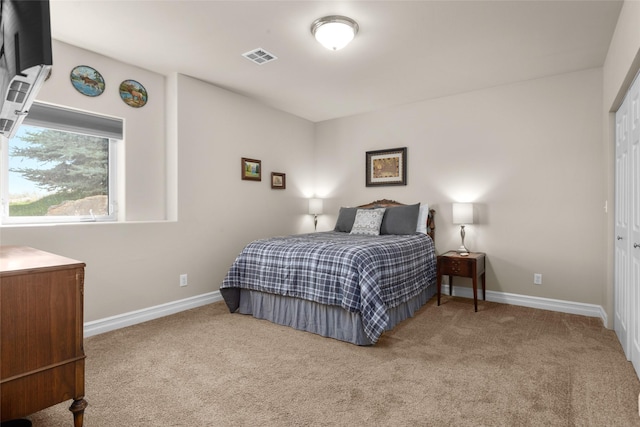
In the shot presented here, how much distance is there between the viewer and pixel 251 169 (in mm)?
4488

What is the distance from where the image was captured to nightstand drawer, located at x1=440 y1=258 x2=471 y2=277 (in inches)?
141

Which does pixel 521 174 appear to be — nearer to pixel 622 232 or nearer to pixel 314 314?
pixel 622 232

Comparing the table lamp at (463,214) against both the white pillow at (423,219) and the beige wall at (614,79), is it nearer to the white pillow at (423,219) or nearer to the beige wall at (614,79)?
the white pillow at (423,219)

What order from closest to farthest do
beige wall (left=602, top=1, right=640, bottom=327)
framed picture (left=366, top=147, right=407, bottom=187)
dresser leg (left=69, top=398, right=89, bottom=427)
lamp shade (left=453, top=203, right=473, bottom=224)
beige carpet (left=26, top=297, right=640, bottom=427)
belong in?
dresser leg (left=69, top=398, right=89, bottom=427) → beige carpet (left=26, top=297, right=640, bottom=427) → beige wall (left=602, top=1, right=640, bottom=327) → lamp shade (left=453, top=203, right=473, bottom=224) → framed picture (left=366, top=147, right=407, bottom=187)

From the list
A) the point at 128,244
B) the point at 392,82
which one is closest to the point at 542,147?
the point at 392,82

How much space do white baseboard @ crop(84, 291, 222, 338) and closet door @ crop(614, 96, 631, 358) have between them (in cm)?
379

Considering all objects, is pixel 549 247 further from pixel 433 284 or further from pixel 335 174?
pixel 335 174

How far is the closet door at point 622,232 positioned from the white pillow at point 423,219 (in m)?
1.81

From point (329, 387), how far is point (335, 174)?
3.71 metres

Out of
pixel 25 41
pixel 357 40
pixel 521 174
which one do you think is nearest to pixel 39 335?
pixel 25 41

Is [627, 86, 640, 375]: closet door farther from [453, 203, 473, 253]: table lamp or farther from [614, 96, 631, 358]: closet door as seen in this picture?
[453, 203, 473, 253]: table lamp

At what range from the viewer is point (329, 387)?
207 cm

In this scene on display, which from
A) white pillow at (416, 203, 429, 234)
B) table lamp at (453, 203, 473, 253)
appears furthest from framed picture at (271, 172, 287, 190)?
table lamp at (453, 203, 473, 253)

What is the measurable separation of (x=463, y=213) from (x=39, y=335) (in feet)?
12.4
